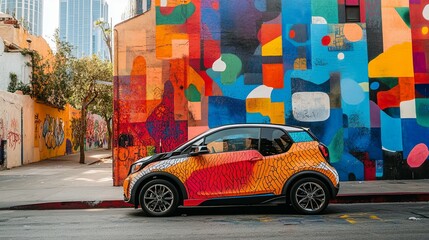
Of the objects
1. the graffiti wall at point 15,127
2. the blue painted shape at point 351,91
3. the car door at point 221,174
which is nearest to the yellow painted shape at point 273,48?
the blue painted shape at point 351,91

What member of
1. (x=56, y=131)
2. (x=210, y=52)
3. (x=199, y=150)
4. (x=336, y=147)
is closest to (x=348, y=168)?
(x=336, y=147)

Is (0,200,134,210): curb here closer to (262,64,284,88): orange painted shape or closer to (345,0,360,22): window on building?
(262,64,284,88): orange painted shape

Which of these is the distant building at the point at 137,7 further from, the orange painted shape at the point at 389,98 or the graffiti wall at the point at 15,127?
the orange painted shape at the point at 389,98

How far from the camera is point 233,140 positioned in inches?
304

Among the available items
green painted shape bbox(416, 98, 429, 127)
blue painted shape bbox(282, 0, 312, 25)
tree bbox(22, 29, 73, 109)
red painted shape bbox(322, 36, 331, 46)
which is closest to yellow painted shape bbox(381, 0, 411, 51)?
red painted shape bbox(322, 36, 331, 46)

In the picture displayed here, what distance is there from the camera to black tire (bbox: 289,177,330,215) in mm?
7480

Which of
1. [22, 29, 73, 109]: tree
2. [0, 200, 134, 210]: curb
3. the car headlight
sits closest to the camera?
the car headlight

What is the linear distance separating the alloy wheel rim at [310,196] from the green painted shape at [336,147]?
16.8ft

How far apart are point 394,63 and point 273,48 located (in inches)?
151

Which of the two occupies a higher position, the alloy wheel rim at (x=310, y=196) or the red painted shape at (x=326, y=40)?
the red painted shape at (x=326, y=40)

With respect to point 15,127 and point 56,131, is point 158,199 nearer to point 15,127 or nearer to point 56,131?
point 15,127

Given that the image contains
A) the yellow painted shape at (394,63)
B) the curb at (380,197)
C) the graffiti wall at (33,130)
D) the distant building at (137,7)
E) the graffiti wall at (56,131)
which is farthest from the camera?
the graffiti wall at (56,131)

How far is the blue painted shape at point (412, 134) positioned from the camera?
1253 cm

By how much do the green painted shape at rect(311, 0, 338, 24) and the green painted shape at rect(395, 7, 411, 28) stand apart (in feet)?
6.60
